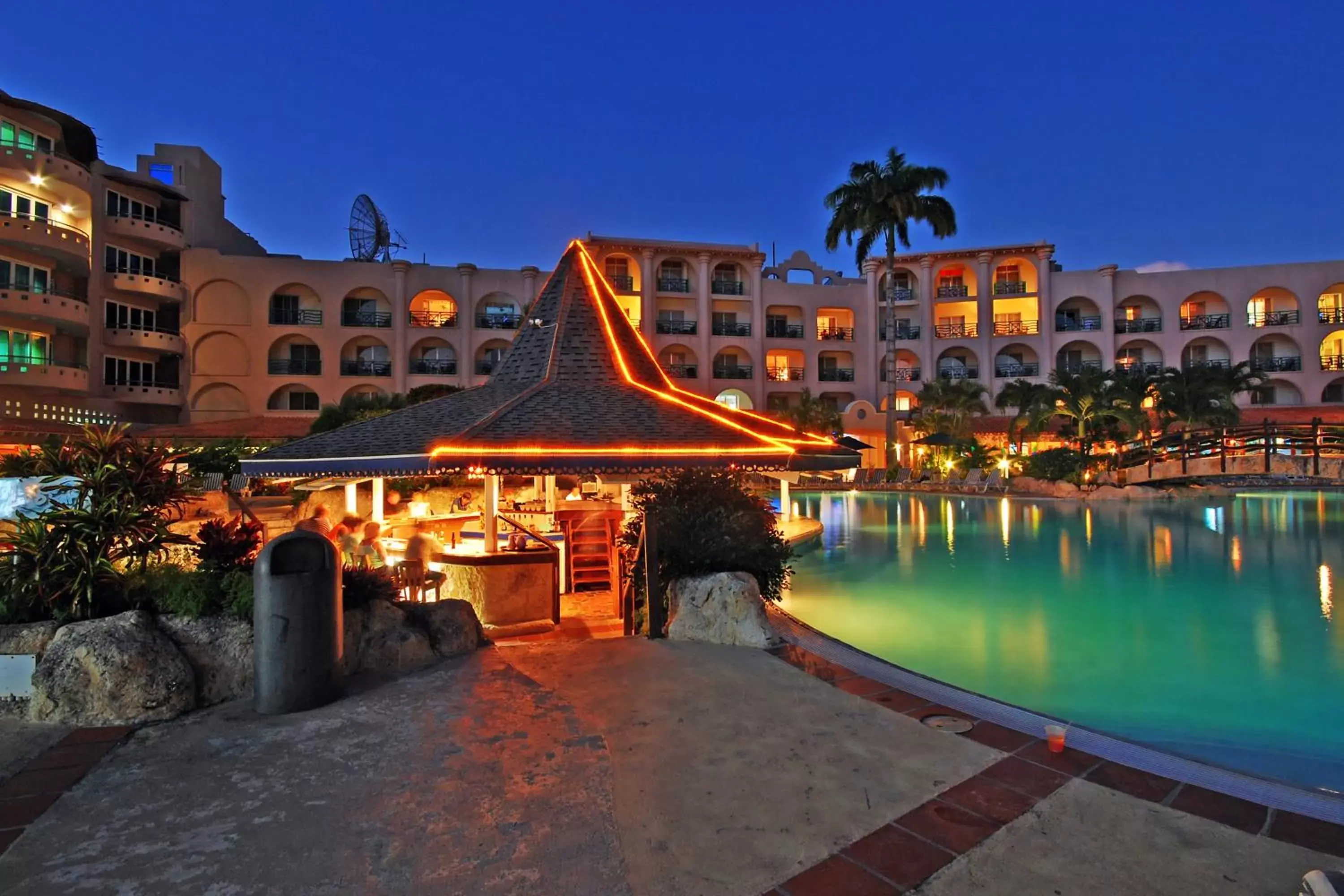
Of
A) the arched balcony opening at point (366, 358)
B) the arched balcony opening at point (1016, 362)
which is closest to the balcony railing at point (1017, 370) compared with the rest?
the arched balcony opening at point (1016, 362)

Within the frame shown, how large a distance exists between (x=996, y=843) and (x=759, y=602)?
3719 millimetres

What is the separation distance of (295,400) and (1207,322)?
50.2 meters

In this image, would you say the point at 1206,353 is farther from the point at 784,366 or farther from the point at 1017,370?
the point at 784,366

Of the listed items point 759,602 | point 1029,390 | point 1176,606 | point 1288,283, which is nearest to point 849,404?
point 1029,390

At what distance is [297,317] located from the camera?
127ft

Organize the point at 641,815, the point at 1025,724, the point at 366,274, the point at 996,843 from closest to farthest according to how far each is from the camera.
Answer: the point at 996,843
the point at 641,815
the point at 1025,724
the point at 366,274

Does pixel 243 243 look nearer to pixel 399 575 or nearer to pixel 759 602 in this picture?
pixel 399 575

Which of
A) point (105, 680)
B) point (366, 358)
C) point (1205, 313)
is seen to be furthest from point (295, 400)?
point (1205, 313)

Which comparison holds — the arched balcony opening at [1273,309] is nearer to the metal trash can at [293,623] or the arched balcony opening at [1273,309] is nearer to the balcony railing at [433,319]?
the balcony railing at [433,319]

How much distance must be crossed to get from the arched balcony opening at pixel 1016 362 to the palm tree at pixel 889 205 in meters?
10.9

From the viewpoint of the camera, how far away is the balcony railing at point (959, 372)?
45.1 meters

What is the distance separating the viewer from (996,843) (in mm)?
3311

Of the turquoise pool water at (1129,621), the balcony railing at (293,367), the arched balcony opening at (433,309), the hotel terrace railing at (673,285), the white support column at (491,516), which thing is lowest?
the turquoise pool water at (1129,621)

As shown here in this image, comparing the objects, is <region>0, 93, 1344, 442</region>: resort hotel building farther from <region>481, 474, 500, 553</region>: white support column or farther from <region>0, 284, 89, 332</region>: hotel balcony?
<region>481, 474, 500, 553</region>: white support column
